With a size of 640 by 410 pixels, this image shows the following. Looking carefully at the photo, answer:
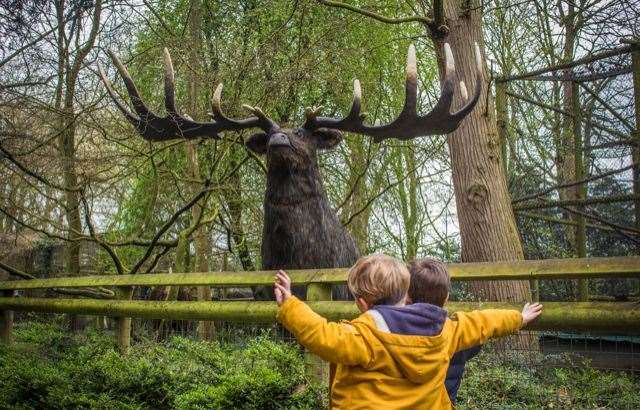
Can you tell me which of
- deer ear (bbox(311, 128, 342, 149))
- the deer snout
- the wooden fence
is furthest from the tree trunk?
the deer snout

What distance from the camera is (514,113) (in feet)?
36.5

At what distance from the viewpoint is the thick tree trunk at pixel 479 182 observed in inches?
264

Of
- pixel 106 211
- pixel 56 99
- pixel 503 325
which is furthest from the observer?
pixel 106 211

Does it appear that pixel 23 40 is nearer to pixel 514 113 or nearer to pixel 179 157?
pixel 179 157

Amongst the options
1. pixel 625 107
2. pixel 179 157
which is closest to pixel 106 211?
pixel 179 157

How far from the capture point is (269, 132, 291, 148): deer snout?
5311 mm

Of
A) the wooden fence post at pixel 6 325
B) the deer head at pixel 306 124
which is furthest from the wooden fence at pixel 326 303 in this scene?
the deer head at pixel 306 124

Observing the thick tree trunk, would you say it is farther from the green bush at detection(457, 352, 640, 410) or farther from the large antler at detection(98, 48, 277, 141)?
the green bush at detection(457, 352, 640, 410)

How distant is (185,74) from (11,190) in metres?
2.52

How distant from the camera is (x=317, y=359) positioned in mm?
4238

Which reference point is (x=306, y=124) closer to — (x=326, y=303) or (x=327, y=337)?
(x=326, y=303)

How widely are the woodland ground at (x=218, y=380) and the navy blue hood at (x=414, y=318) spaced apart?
3.49 ft

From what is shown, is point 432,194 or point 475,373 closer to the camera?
point 475,373

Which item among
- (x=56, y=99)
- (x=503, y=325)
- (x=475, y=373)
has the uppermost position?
(x=56, y=99)
